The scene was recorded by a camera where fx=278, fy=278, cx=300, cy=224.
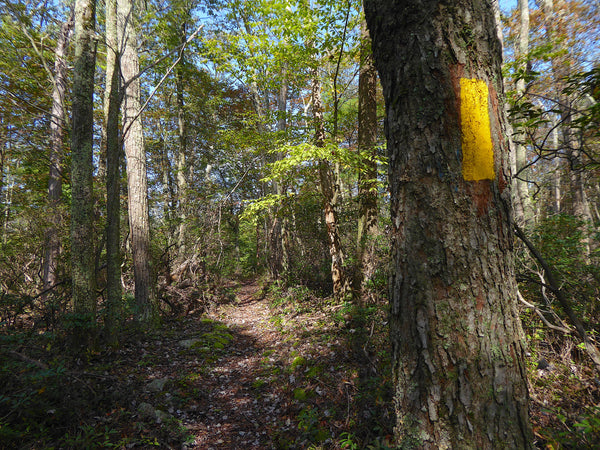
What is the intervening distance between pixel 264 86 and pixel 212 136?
7.12m

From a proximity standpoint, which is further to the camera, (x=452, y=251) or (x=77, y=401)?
(x=77, y=401)

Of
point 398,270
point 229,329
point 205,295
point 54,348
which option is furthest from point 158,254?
point 398,270

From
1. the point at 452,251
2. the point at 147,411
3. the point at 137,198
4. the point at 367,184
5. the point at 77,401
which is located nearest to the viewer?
the point at 452,251

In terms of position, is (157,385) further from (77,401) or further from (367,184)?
(367,184)

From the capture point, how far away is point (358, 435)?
280 centimetres

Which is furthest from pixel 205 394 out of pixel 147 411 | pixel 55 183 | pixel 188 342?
pixel 55 183

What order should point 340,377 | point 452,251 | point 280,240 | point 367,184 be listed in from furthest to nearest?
point 280,240 < point 367,184 < point 340,377 < point 452,251

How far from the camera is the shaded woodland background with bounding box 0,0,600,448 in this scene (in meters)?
3.06

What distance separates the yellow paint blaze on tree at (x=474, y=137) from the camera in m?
1.34

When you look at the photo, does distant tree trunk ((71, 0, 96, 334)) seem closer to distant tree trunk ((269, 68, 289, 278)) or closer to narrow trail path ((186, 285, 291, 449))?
narrow trail path ((186, 285, 291, 449))

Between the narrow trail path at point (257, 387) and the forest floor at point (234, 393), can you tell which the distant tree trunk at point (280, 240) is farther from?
the forest floor at point (234, 393)

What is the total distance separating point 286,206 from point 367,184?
282 centimetres

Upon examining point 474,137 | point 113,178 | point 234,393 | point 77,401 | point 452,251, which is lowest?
point 234,393

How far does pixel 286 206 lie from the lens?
26.9ft
